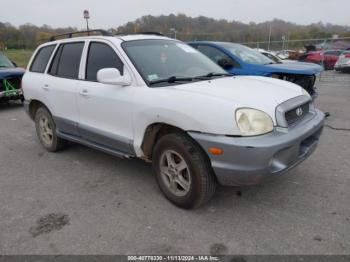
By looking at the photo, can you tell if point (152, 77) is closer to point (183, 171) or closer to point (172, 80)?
point (172, 80)

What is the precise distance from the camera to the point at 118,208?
3240mm

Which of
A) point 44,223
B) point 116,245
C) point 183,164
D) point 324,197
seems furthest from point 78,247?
point 324,197

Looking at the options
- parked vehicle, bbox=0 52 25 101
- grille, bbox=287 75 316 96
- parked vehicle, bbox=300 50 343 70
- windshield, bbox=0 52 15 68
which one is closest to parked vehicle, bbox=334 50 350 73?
parked vehicle, bbox=300 50 343 70

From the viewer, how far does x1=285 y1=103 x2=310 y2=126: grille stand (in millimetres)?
2926

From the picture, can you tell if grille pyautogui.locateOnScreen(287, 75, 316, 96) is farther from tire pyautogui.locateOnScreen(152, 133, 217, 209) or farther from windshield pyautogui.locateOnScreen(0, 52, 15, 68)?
windshield pyautogui.locateOnScreen(0, 52, 15, 68)

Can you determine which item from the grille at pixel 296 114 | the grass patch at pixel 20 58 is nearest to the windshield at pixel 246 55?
the grille at pixel 296 114

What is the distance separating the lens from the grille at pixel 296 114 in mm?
2926

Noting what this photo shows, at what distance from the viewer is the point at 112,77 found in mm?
3238

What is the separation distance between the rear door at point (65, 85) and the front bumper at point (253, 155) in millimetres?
2120

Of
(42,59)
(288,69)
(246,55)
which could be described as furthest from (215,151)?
(246,55)

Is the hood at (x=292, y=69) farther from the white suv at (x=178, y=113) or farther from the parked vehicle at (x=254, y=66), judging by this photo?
the white suv at (x=178, y=113)

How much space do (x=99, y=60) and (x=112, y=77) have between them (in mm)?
749

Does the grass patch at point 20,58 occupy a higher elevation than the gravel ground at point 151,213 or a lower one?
higher

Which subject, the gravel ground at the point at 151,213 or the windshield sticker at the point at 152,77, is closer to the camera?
the gravel ground at the point at 151,213
